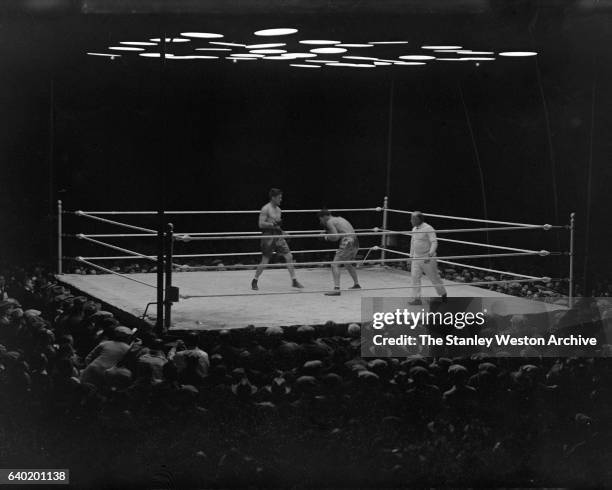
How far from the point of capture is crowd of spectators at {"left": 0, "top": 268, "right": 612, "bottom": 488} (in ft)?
21.1

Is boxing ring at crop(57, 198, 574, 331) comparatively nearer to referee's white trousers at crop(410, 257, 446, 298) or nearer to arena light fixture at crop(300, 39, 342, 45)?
referee's white trousers at crop(410, 257, 446, 298)

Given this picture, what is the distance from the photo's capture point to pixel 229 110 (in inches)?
621

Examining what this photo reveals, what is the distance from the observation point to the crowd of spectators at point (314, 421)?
6.42 meters

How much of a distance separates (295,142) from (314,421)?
32.5ft

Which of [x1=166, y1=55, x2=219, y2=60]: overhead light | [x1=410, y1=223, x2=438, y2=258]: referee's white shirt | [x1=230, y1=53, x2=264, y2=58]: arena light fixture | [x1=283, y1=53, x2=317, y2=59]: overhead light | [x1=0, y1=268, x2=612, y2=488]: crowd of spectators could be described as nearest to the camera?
[x1=0, y1=268, x2=612, y2=488]: crowd of spectators

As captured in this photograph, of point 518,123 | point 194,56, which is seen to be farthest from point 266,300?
point 518,123

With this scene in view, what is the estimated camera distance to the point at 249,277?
46.2 feet

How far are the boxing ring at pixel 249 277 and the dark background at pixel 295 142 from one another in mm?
343

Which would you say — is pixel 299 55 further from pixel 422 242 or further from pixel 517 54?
→ pixel 422 242

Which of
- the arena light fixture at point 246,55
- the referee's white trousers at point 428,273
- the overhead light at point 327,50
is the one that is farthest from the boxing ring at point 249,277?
the arena light fixture at point 246,55

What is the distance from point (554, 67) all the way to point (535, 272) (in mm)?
3819

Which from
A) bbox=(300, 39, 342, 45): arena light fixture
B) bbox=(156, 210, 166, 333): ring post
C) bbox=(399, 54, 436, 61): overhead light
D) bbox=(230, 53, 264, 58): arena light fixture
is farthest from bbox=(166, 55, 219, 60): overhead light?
bbox=(156, 210, 166, 333): ring post

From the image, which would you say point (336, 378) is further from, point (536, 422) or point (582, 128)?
point (582, 128)

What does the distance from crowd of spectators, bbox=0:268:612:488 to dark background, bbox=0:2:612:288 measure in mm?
3875
